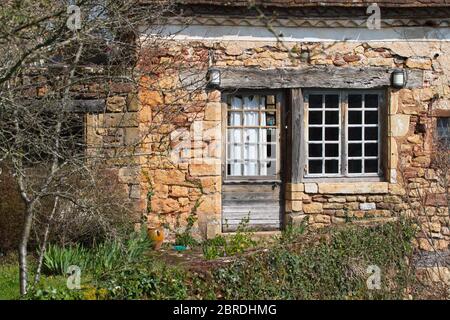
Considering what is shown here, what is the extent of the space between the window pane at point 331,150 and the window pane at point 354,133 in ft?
0.79

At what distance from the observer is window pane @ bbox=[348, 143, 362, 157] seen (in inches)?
430

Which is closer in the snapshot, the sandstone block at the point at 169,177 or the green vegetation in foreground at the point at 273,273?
the green vegetation in foreground at the point at 273,273

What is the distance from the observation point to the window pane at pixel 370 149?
1096 centimetres

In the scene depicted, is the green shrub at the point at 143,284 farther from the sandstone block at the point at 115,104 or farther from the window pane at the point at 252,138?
the window pane at the point at 252,138

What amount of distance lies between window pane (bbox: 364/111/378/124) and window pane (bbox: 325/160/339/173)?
75 cm

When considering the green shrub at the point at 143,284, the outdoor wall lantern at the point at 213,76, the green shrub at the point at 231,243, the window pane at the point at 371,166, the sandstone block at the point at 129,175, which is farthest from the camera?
the window pane at the point at 371,166

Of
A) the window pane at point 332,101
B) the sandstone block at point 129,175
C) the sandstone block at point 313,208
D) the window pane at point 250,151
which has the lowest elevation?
the sandstone block at point 313,208

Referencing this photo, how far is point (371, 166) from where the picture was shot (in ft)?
36.1

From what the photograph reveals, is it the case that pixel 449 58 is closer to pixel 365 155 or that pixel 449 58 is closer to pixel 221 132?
pixel 365 155

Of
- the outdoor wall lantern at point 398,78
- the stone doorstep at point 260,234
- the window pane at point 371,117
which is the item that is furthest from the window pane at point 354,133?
the stone doorstep at point 260,234

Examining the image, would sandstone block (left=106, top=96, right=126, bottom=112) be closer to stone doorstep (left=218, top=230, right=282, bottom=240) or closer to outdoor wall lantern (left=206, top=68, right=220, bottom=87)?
outdoor wall lantern (left=206, top=68, right=220, bottom=87)

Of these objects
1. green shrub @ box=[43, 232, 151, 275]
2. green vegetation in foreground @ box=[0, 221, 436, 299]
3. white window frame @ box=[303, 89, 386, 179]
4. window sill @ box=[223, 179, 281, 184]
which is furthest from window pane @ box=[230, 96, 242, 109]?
green shrub @ box=[43, 232, 151, 275]

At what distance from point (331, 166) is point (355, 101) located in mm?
1011
